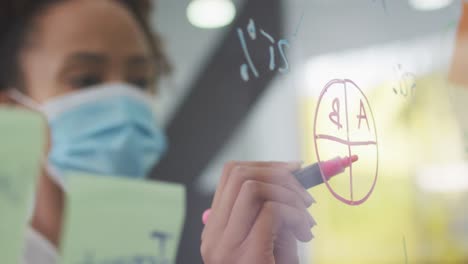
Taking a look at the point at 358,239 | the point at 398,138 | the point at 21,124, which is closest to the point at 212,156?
the point at 21,124

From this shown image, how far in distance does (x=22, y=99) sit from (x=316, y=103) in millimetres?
323

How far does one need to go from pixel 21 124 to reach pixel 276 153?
24 cm

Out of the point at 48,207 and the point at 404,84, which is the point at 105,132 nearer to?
the point at 48,207

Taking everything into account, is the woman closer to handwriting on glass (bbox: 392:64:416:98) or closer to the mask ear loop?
the mask ear loop

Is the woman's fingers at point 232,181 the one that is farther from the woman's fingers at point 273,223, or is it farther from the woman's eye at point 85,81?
the woman's eye at point 85,81

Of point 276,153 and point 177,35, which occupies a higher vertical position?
point 177,35

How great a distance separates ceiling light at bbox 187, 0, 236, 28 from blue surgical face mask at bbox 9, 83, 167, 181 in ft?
0.30

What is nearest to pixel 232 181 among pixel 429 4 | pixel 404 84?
pixel 404 84

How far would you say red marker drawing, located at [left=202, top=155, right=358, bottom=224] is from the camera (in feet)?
1.89

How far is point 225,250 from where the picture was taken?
19.9 inches

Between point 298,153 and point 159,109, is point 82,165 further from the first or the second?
point 298,153

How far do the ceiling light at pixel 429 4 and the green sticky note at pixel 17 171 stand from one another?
2.35 feet

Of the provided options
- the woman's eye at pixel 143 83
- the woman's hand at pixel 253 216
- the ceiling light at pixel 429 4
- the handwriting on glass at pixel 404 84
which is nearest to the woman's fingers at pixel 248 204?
the woman's hand at pixel 253 216

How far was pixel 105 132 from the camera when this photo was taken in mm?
437
